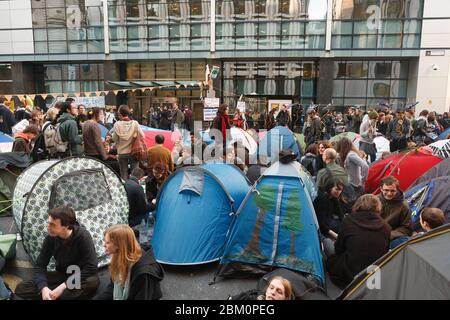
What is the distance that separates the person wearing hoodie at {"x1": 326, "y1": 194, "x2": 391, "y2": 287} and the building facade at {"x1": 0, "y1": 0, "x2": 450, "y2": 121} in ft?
71.3

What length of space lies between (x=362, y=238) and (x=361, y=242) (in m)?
0.05

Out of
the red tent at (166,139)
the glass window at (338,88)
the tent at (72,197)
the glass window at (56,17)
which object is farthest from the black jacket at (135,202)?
the glass window at (56,17)

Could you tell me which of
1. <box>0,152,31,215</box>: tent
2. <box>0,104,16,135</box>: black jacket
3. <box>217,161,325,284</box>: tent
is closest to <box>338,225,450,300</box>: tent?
<box>217,161,325,284</box>: tent

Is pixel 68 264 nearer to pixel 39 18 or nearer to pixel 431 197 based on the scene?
pixel 431 197

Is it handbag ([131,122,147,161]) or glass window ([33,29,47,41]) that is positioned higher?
glass window ([33,29,47,41])

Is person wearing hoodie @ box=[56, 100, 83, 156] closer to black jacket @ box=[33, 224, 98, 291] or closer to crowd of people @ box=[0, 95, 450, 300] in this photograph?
crowd of people @ box=[0, 95, 450, 300]

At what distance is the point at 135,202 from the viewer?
5680 mm

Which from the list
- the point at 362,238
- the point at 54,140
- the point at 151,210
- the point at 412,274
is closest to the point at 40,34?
the point at 54,140

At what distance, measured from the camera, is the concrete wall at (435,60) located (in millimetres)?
24188

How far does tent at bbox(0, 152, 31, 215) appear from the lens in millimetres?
7191

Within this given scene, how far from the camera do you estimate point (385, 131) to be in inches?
494

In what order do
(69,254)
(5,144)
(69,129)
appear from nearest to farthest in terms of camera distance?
(69,254) < (69,129) < (5,144)

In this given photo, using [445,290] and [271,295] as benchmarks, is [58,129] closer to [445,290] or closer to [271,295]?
[271,295]
